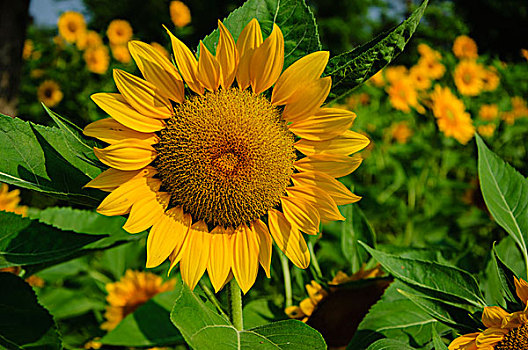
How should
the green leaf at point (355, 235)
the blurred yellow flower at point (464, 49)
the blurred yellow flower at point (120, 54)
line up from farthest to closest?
the blurred yellow flower at point (120, 54) → the blurred yellow flower at point (464, 49) → the green leaf at point (355, 235)

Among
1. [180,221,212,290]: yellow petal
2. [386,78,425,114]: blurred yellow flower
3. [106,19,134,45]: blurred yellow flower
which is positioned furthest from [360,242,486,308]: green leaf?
[106,19,134,45]: blurred yellow flower

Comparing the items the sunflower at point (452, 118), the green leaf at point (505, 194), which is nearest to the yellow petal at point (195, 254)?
the green leaf at point (505, 194)

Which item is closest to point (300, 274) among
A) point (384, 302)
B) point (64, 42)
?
point (384, 302)

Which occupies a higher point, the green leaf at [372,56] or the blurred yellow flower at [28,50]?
the blurred yellow flower at [28,50]

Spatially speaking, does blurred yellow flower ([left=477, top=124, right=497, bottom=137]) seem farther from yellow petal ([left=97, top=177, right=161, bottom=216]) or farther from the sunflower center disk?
yellow petal ([left=97, top=177, right=161, bottom=216])

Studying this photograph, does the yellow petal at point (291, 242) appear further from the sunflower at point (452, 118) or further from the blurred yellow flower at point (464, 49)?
the blurred yellow flower at point (464, 49)

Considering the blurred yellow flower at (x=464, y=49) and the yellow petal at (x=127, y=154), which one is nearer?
the yellow petal at (x=127, y=154)

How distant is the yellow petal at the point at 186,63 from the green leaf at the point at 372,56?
189 millimetres

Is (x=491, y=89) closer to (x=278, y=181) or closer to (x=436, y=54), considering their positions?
(x=436, y=54)

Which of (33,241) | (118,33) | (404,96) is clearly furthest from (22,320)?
(118,33)

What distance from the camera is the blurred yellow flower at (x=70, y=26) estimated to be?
14.1 feet

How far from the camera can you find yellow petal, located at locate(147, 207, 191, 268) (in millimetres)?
628

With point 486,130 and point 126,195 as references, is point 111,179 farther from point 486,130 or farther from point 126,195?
point 486,130

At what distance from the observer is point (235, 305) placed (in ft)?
2.27
